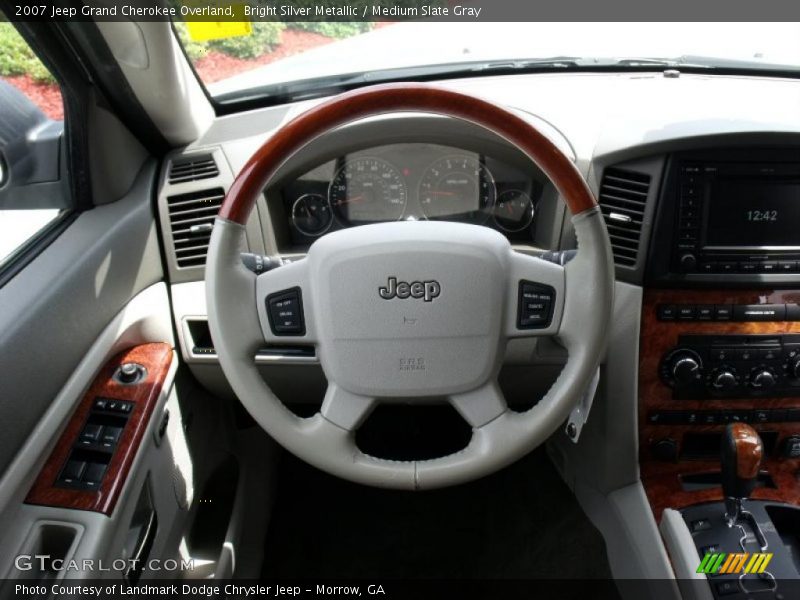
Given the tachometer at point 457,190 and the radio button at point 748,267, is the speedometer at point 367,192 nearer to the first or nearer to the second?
the tachometer at point 457,190

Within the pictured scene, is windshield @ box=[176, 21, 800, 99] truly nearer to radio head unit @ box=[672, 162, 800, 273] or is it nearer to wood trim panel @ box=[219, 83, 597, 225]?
radio head unit @ box=[672, 162, 800, 273]

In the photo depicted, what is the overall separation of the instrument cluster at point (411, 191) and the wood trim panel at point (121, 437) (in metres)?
0.54

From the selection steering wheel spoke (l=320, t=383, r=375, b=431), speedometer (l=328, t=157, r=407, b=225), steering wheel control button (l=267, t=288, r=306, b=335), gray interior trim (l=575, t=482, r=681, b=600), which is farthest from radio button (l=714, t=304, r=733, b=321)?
steering wheel control button (l=267, t=288, r=306, b=335)

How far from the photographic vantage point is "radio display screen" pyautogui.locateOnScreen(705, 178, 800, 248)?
1.81 metres

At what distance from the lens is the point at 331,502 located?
2.53 metres

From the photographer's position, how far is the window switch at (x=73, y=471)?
56.0 inches

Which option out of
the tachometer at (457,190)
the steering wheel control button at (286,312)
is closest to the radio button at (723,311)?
the tachometer at (457,190)

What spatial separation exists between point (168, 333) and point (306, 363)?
404 millimetres

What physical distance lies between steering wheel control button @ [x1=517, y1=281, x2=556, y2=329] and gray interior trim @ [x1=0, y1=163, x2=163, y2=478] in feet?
3.21

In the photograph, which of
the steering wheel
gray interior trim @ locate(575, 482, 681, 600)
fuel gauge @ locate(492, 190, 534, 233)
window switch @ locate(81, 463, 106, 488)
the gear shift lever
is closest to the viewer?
the steering wheel

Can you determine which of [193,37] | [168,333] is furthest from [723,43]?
[168,333]

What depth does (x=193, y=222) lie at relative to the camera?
6.22ft

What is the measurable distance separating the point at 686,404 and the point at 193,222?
1497 mm

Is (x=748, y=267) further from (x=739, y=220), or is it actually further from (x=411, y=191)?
(x=411, y=191)
